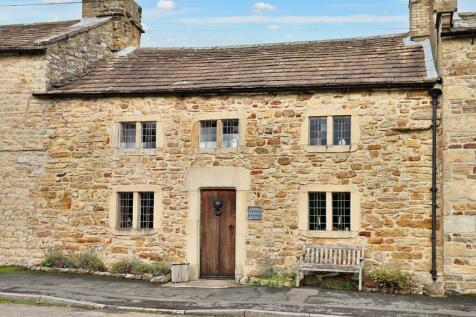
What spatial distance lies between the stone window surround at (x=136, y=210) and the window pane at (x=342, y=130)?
4.64 m

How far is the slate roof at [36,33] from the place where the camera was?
14.1 m

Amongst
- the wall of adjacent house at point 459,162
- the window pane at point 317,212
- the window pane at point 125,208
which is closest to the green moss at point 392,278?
the wall of adjacent house at point 459,162

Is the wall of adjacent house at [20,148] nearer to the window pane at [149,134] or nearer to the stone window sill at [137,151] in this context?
the stone window sill at [137,151]

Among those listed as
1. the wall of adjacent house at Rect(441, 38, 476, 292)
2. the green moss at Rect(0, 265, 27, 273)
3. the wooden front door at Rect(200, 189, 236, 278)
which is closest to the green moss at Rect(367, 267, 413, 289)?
the wall of adjacent house at Rect(441, 38, 476, 292)

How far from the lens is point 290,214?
1235 centimetres

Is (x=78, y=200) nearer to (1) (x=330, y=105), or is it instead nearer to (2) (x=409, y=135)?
(1) (x=330, y=105)

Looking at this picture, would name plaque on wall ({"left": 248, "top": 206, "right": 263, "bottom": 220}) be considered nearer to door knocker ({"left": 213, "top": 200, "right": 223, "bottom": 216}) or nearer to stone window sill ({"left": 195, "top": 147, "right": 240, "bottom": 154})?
door knocker ({"left": 213, "top": 200, "right": 223, "bottom": 216})

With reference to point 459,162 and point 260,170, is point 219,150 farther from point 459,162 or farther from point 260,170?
point 459,162

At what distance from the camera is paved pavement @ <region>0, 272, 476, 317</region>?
9.47 m

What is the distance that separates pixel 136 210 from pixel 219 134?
9.58 ft

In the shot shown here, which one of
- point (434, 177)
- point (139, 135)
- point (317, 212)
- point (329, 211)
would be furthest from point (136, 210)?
point (434, 177)

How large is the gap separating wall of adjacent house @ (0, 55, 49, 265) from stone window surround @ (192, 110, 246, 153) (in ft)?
13.8

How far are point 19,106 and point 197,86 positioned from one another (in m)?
5.06

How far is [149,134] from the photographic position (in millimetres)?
13625
